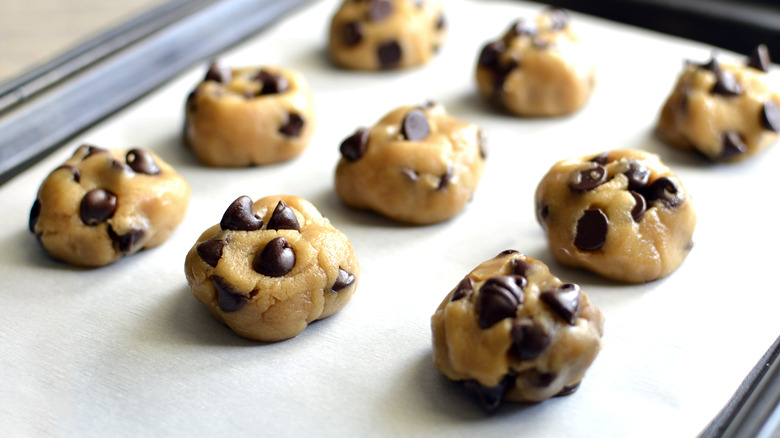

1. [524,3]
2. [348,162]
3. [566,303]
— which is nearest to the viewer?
[566,303]

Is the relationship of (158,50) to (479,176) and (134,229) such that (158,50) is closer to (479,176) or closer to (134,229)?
(134,229)

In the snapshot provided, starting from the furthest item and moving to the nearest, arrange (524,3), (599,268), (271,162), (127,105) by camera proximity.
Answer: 1. (524,3)
2. (127,105)
3. (271,162)
4. (599,268)

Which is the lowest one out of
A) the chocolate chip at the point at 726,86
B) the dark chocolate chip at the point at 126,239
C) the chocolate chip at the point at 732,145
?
the dark chocolate chip at the point at 126,239

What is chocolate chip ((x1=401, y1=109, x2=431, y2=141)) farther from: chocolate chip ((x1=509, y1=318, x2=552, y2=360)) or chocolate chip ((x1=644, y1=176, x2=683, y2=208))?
chocolate chip ((x1=509, y1=318, x2=552, y2=360))

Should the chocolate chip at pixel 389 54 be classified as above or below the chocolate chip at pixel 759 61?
below

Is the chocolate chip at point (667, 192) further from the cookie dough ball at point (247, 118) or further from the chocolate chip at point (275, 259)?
the cookie dough ball at point (247, 118)

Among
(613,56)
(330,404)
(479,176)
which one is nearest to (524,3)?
(613,56)

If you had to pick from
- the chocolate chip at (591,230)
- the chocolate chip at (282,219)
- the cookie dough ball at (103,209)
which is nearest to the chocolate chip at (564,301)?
the chocolate chip at (591,230)

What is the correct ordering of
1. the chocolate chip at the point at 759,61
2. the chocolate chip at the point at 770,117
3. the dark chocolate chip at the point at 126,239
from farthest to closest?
the chocolate chip at the point at 759,61 < the chocolate chip at the point at 770,117 < the dark chocolate chip at the point at 126,239
